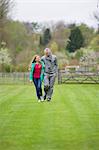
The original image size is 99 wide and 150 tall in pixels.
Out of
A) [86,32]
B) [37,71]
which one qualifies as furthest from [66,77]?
[86,32]

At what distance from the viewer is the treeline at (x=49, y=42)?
275 feet

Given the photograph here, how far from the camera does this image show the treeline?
275ft

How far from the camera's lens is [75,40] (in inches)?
4190

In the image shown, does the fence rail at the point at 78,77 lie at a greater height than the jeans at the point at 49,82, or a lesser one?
lesser

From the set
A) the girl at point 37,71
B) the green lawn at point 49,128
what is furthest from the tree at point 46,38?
the green lawn at point 49,128

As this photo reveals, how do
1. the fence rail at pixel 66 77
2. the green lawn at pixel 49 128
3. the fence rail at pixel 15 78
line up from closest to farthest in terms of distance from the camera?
the green lawn at pixel 49 128 → the fence rail at pixel 66 77 → the fence rail at pixel 15 78

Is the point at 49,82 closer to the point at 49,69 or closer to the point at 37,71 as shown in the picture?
the point at 49,69

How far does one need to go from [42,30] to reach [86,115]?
103m

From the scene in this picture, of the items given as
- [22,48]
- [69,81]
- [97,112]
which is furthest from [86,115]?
[22,48]

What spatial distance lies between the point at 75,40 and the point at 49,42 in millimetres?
7664

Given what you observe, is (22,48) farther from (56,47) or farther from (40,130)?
(40,130)

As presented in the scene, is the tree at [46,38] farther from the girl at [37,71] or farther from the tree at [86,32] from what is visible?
the girl at [37,71]

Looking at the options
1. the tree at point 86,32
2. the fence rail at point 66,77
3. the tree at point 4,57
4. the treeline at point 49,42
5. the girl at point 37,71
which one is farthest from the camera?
the tree at point 86,32

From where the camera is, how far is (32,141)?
35.7 ft
